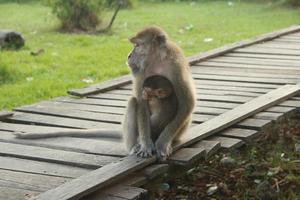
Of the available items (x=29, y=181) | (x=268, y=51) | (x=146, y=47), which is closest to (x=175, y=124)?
(x=146, y=47)

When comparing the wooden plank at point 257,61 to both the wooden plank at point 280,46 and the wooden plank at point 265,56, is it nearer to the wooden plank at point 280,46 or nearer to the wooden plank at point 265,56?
the wooden plank at point 265,56

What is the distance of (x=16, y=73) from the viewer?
911 cm

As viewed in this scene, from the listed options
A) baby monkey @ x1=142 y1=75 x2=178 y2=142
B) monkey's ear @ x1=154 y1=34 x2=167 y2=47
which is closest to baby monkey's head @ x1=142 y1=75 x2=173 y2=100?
baby monkey @ x1=142 y1=75 x2=178 y2=142

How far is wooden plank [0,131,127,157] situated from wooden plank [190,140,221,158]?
0.63 m

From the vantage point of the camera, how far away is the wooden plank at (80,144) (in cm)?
511

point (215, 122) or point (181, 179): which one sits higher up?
point (215, 122)

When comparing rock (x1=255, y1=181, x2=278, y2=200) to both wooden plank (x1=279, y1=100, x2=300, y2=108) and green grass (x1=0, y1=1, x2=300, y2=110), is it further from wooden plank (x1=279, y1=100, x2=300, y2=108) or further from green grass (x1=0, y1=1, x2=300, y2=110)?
green grass (x1=0, y1=1, x2=300, y2=110)

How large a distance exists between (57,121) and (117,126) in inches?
24.1

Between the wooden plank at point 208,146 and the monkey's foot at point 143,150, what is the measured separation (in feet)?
1.82

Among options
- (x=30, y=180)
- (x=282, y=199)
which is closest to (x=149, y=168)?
(x=30, y=180)

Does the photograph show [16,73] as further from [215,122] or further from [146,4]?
[146,4]

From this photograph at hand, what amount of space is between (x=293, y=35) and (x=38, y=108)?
6072mm

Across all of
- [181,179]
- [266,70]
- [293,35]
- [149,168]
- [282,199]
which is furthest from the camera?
[293,35]

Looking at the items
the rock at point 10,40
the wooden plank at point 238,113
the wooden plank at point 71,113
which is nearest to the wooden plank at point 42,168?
the wooden plank at point 238,113
